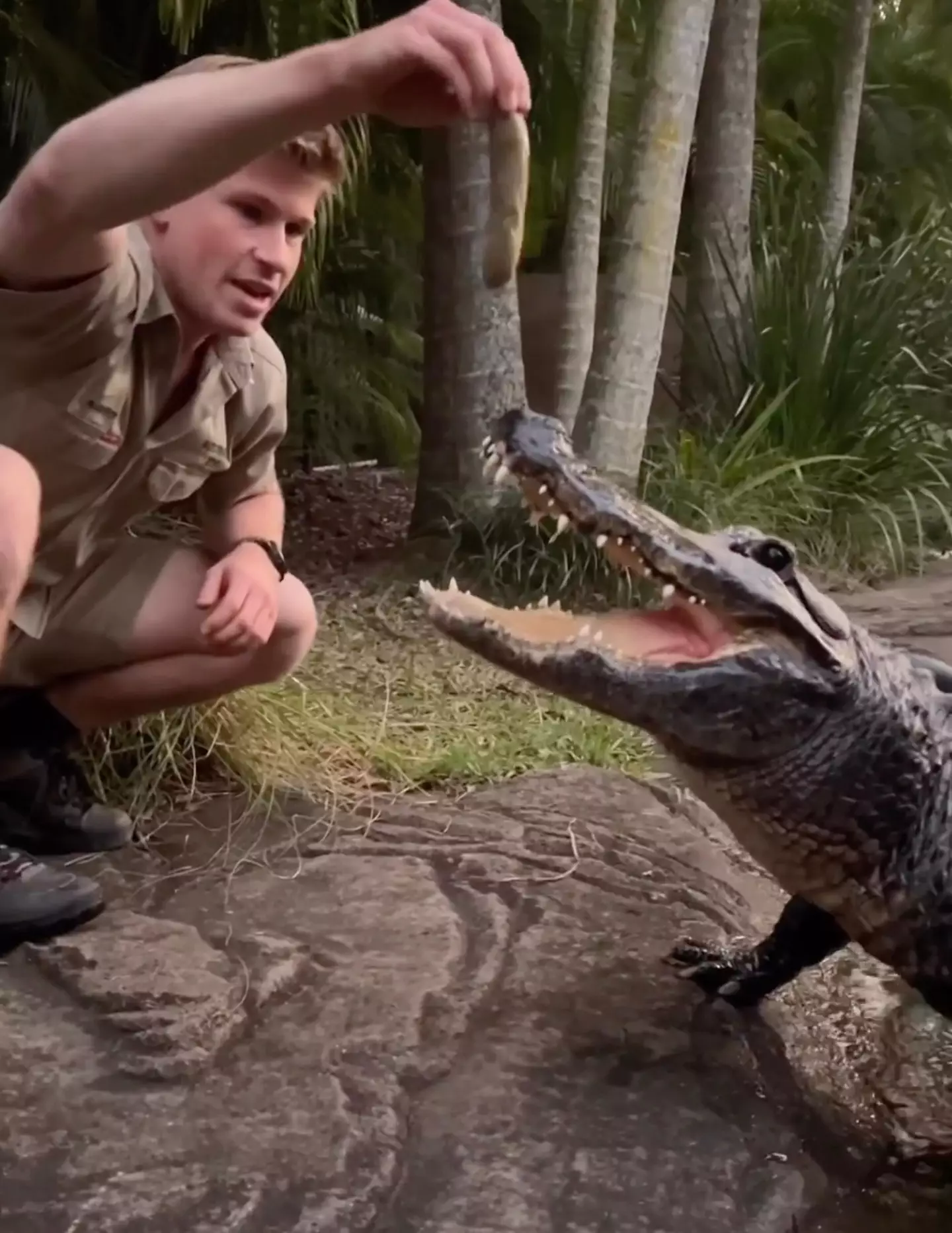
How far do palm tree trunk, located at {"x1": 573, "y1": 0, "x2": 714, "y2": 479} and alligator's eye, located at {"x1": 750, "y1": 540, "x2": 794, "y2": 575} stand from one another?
6.21 ft

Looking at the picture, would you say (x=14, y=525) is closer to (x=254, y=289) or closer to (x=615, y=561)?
(x=254, y=289)

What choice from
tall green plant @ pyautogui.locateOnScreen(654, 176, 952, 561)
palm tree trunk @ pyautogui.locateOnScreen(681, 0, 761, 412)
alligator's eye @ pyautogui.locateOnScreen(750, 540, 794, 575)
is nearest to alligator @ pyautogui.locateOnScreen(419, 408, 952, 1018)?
alligator's eye @ pyautogui.locateOnScreen(750, 540, 794, 575)

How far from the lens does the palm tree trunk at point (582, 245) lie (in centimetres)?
358

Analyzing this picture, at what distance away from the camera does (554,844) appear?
2.06 metres

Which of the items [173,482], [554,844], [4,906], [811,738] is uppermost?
[173,482]

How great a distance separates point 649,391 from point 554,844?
5.69 ft

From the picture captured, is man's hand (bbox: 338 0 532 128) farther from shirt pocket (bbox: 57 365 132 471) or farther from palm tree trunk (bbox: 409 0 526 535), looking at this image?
palm tree trunk (bbox: 409 0 526 535)

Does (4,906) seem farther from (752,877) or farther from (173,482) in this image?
(752,877)

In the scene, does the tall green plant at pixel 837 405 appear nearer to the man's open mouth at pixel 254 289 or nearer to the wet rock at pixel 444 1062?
the wet rock at pixel 444 1062

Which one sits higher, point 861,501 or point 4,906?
point 4,906

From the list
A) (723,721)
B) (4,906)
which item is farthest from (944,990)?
(4,906)

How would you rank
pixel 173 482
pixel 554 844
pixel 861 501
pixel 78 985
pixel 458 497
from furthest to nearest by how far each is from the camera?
pixel 861 501 → pixel 458 497 → pixel 554 844 → pixel 173 482 → pixel 78 985

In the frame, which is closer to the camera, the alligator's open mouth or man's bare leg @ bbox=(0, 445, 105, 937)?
the alligator's open mouth

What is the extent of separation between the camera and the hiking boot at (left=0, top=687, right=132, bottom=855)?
75.2 inches
